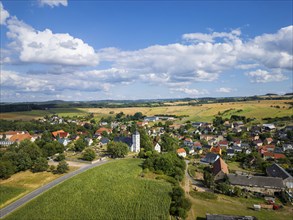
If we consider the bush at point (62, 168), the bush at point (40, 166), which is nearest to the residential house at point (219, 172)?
the bush at point (62, 168)

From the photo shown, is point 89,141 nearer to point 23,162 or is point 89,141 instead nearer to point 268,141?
point 23,162

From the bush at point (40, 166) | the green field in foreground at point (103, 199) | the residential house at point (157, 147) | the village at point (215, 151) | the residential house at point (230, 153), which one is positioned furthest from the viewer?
the residential house at point (157, 147)

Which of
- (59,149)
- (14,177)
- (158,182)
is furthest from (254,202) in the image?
(59,149)

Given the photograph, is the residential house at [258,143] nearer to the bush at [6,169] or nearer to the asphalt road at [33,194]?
the asphalt road at [33,194]

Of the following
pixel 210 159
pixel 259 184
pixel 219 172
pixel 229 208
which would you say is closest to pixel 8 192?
pixel 229 208

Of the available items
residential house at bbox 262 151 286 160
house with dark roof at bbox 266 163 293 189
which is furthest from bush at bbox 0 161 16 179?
residential house at bbox 262 151 286 160

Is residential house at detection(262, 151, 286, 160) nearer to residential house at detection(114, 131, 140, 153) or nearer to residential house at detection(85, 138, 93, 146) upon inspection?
residential house at detection(114, 131, 140, 153)
